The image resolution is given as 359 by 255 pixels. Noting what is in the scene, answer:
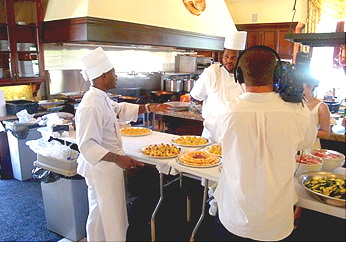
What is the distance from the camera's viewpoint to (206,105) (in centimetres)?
319

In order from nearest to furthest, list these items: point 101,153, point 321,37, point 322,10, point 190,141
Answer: point 321,37 → point 101,153 → point 190,141 → point 322,10

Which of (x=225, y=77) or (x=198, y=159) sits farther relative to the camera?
(x=225, y=77)

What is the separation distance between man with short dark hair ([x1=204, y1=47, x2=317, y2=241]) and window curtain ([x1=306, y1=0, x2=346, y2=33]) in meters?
5.44

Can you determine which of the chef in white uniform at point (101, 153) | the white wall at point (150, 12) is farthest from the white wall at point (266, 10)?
the chef in white uniform at point (101, 153)

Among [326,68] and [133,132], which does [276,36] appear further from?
[133,132]

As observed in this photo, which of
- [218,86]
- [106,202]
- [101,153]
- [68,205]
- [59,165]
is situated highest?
[218,86]

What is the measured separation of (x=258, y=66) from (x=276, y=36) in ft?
19.4

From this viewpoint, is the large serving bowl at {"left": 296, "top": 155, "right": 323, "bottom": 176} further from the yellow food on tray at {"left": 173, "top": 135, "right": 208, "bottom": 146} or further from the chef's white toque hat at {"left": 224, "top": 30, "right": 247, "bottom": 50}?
the chef's white toque hat at {"left": 224, "top": 30, "right": 247, "bottom": 50}

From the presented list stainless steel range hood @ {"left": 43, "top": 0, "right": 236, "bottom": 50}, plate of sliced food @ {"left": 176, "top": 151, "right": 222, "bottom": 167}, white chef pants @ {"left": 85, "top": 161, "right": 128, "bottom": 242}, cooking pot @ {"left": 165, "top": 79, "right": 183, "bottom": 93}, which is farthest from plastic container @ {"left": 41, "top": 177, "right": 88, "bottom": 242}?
cooking pot @ {"left": 165, "top": 79, "right": 183, "bottom": 93}

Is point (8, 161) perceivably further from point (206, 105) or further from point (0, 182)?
point (206, 105)

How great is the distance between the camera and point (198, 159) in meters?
2.13

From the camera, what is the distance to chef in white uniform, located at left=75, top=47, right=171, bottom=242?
6.63 feet

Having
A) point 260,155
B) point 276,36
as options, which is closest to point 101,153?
point 260,155
